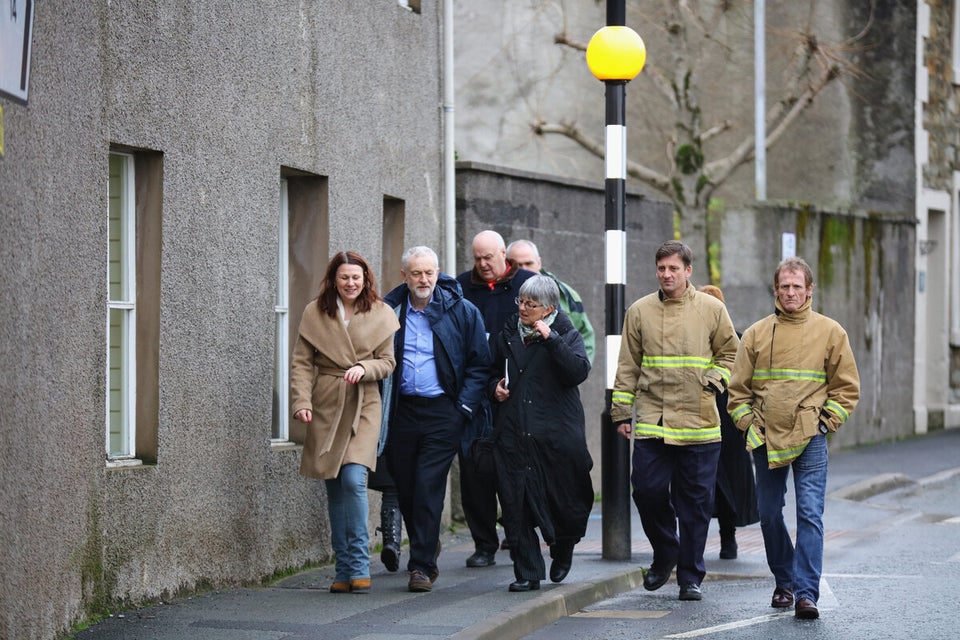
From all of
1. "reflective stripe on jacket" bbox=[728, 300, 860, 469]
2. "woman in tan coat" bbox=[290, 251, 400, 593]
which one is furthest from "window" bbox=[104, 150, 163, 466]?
"reflective stripe on jacket" bbox=[728, 300, 860, 469]

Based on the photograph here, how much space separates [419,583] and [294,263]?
2553 mm

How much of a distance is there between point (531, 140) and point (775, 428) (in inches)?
612

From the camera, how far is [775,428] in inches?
344

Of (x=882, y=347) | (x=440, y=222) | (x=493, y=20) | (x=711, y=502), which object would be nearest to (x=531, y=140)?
(x=493, y=20)

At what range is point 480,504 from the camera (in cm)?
1022

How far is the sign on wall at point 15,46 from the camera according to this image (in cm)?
582

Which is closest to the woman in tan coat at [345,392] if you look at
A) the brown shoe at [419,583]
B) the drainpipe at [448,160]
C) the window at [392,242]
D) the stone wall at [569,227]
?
the brown shoe at [419,583]

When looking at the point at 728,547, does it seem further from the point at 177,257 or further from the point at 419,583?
the point at 177,257

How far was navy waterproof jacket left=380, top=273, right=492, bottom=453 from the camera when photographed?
9641 millimetres

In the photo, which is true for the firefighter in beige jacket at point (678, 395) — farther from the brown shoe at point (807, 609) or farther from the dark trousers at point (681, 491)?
the brown shoe at point (807, 609)

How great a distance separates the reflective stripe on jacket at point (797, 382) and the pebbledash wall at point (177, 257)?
2.89 metres

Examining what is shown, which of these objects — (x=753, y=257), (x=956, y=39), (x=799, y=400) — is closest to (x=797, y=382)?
(x=799, y=400)

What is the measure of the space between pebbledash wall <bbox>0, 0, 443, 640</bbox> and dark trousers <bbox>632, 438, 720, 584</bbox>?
221 cm

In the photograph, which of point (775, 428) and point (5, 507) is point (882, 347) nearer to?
point (775, 428)
